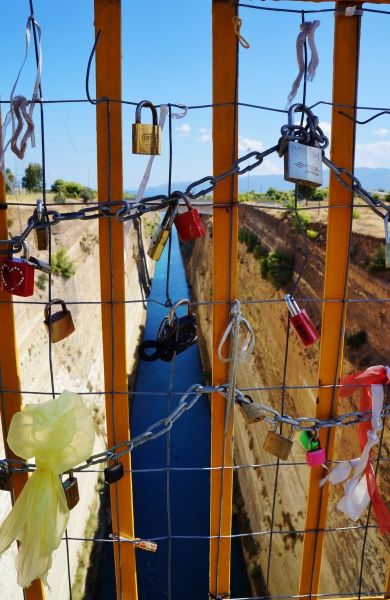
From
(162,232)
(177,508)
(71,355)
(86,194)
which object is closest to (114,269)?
(162,232)

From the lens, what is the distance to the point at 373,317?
776 cm

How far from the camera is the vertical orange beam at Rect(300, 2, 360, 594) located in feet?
5.64

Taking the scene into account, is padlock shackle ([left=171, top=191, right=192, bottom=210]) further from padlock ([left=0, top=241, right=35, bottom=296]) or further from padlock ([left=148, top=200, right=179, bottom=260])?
padlock ([left=0, top=241, right=35, bottom=296])

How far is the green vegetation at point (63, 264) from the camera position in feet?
43.3

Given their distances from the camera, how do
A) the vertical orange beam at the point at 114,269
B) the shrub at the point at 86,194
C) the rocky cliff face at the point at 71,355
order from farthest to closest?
the shrub at the point at 86,194
the rocky cliff face at the point at 71,355
the vertical orange beam at the point at 114,269

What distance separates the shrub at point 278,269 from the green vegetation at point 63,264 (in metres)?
5.35

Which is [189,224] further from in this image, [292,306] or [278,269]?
[278,269]

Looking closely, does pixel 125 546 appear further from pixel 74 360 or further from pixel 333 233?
pixel 74 360

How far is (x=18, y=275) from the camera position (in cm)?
165

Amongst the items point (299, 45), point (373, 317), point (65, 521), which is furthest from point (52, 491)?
point (373, 317)

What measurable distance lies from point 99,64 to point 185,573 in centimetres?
1017

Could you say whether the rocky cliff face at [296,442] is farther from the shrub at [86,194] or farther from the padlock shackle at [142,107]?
the shrub at [86,194]

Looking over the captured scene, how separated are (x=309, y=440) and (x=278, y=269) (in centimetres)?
1062

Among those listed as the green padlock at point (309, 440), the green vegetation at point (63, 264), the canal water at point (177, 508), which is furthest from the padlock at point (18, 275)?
the green vegetation at point (63, 264)
